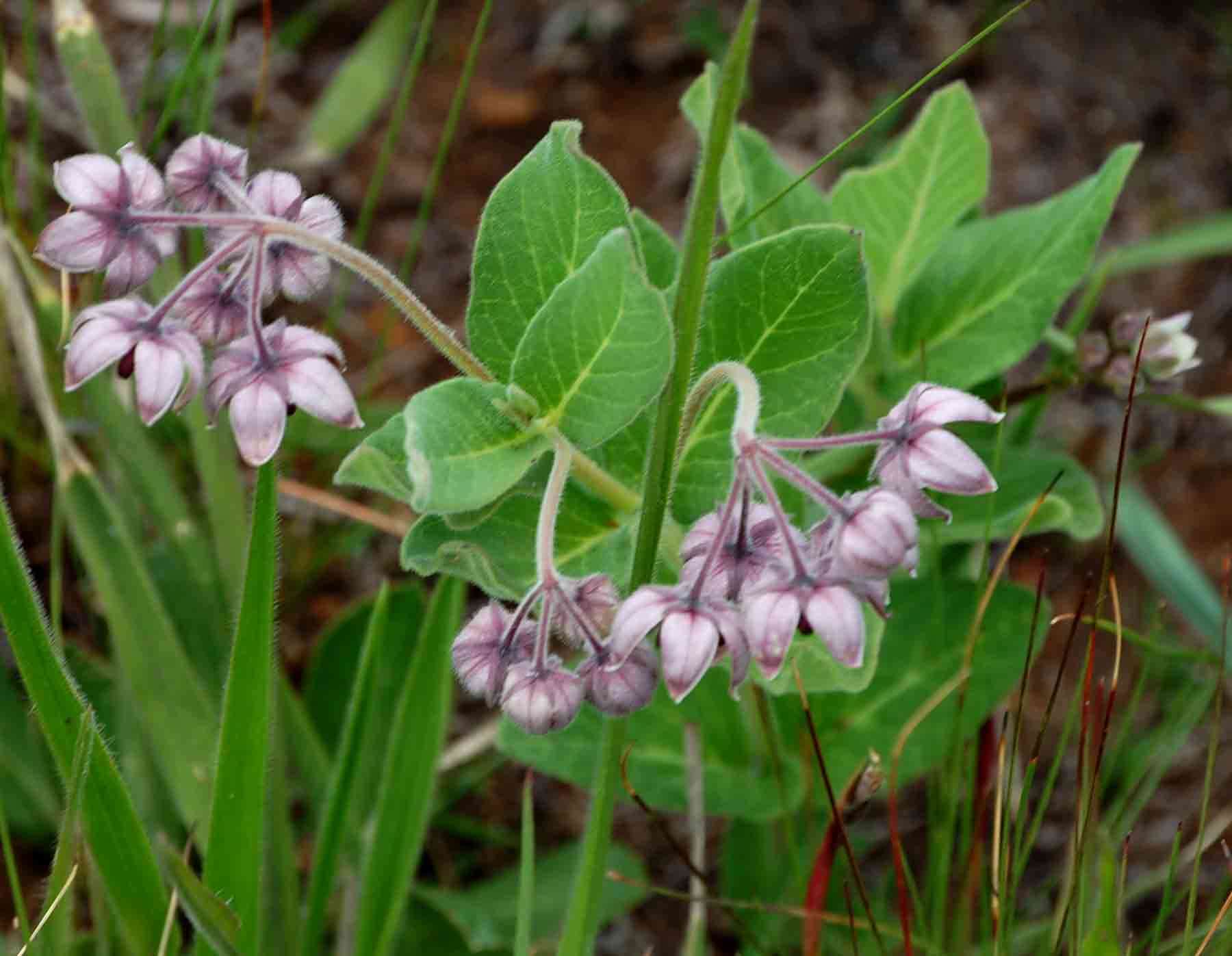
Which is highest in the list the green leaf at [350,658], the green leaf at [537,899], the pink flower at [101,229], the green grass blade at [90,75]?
the green grass blade at [90,75]

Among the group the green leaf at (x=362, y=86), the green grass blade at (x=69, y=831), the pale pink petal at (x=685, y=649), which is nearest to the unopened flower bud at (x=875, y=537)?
the pale pink petal at (x=685, y=649)

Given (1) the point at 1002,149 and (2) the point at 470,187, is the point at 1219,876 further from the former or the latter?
(2) the point at 470,187

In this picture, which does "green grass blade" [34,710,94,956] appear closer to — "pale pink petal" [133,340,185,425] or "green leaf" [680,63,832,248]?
"pale pink petal" [133,340,185,425]

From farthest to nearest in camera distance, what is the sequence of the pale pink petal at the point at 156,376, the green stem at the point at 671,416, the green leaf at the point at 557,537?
the green leaf at the point at 557,537, the pale pink petal at the point at 156,376, the green stem at the point at 671,416

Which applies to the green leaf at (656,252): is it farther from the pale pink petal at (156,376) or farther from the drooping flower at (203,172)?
the pale pink petal at (156,376)

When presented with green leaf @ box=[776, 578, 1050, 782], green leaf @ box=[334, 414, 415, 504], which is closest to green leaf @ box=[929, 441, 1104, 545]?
green leaf @ box=[776, 578, 1050, 782]

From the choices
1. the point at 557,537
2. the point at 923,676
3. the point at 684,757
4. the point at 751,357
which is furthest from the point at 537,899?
the point at 751,357

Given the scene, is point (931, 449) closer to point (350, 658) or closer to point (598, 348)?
point (598, 348)
